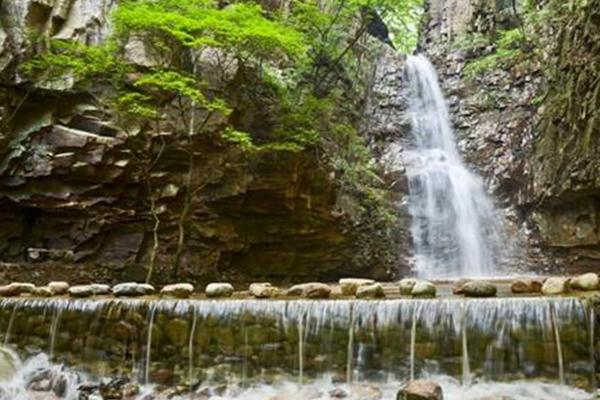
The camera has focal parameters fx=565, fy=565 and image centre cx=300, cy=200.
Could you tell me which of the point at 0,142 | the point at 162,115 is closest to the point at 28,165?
the point at 0,142

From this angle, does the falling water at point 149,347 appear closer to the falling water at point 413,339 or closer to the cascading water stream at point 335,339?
the cascading water stream at point 335,339

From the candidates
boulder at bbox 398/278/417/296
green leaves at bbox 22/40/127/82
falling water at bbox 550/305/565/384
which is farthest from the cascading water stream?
green leaves at bbox 22/40/127/82

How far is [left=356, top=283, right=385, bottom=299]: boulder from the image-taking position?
7578 millimetres

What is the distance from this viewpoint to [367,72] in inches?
764

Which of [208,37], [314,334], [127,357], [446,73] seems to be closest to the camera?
[314,334]

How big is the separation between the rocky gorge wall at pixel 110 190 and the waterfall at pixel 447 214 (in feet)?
10.9

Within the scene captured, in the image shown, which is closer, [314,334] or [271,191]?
[314,334]

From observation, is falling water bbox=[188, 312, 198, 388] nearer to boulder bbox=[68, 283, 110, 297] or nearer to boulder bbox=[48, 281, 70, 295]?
boulder bbox=[68, 283, 110, 297]

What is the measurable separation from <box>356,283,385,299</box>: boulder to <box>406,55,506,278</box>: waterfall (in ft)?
26.7

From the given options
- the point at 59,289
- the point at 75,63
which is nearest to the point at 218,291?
the point at 59,289

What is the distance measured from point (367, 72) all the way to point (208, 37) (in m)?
9.67

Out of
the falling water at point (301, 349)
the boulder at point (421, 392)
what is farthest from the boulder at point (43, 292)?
the boulder at point (421, 392)

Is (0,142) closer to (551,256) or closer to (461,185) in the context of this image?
(461,185)

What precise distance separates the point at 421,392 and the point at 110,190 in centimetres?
899
